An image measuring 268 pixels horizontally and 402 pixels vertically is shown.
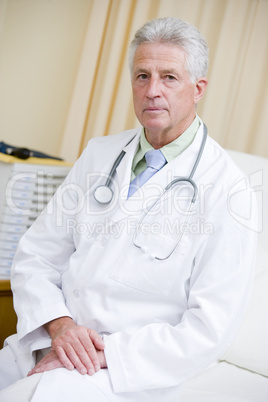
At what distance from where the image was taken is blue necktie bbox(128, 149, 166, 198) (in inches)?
52.8

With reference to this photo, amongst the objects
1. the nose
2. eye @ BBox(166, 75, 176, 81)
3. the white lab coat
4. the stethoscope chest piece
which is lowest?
the white lab coat

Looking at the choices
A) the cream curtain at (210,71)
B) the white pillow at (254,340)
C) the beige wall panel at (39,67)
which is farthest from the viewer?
the beige wall panel at (39,67)

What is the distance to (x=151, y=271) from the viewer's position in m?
1.20

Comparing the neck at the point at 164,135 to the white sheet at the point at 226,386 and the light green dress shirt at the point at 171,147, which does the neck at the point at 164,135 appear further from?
the white sheet at the point at 226,386

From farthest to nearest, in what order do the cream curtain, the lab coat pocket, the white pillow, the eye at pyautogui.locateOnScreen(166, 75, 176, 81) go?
the cream curtain
the white pillow
the eye at pyautogui.locateOnScreen(166, 75, 176, 81)
the lab coat pocket

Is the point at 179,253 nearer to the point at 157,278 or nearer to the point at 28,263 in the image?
the point at 157,278

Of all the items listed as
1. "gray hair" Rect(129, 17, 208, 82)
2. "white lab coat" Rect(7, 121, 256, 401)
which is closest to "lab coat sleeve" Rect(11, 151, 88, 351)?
"white lab coat" Rect(7, 121, 256, 401)

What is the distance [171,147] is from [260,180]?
0.48m

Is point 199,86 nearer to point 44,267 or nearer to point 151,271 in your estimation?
point 151,271

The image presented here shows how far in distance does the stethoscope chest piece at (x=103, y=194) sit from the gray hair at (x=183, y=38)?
381mm

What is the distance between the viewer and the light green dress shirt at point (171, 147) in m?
1.35

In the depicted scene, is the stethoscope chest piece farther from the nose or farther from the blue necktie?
the nose

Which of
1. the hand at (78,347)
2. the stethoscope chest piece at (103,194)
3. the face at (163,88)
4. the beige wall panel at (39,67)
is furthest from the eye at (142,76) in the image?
the beige wall panel at (39,67)

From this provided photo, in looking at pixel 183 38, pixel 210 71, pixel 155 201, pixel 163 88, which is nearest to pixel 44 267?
pixel 155 201
